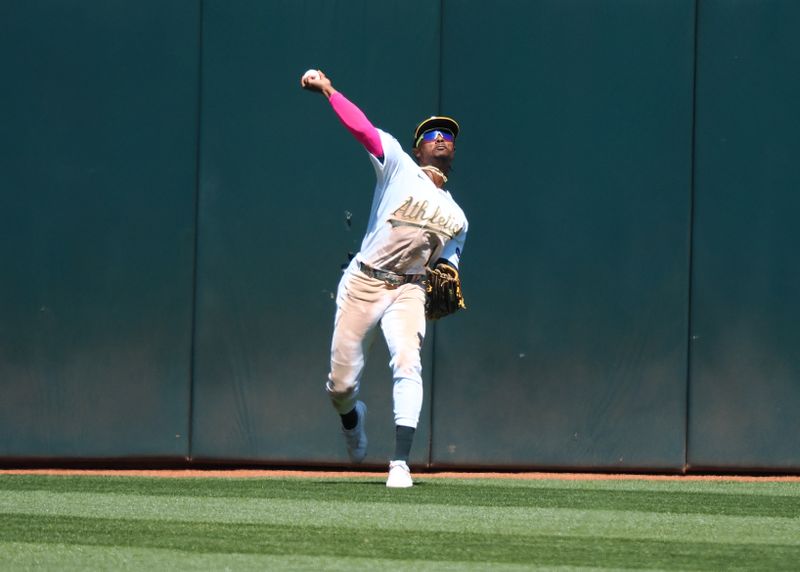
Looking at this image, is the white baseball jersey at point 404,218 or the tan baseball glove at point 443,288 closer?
the white baseball jersey at point 404,218

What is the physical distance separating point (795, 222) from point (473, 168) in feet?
6.82

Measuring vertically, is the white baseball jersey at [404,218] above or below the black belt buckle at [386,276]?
above

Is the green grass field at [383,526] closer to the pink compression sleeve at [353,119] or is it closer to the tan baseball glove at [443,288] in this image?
the tan baseball glove at [443,288]

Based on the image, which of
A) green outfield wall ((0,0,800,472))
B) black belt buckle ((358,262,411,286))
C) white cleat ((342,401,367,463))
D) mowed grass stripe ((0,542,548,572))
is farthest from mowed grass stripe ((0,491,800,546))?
green outfield wall ((0,0,800,472))

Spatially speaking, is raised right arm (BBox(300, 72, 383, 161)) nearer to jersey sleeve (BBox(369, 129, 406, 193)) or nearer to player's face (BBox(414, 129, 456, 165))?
jersey sleeve (BBox(369, 129, 406, 193))

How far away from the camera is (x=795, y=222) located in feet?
28.1

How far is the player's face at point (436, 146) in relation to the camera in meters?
6.89

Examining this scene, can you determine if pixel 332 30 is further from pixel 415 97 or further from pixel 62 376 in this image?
pixel 62 376

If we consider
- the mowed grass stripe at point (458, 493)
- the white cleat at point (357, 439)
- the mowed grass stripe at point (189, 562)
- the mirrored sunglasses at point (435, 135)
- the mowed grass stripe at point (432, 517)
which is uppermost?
the mirrored sunglasses at point (435, 135)

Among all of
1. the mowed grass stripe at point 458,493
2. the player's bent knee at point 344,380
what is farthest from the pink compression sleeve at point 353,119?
the mowed grass stripe at point 458,493

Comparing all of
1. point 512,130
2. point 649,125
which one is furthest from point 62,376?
point 649,125

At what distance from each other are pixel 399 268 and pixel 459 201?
1753 millimetres

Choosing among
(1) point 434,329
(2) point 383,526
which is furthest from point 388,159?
(2) point 383,526

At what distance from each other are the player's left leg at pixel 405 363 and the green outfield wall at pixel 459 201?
1.65m
